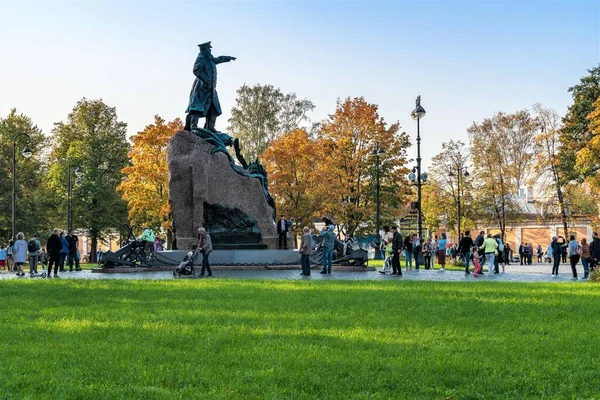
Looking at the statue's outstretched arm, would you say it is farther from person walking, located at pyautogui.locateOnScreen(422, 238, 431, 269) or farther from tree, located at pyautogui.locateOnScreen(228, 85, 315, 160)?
tree, located at pyautogui.locateOnScreen(228, 85, 315, 160)

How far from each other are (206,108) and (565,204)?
34158 millimetres

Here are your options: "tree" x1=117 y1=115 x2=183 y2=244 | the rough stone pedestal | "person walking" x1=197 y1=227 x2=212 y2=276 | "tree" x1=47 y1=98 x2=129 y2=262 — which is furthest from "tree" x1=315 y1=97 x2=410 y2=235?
"person walking" x1=197 y1=227 x2=212 y2=276

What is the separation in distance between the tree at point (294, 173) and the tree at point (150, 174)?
274 inches

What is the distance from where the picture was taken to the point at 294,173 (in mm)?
46062

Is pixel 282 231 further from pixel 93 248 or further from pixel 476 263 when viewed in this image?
pixel 93 248

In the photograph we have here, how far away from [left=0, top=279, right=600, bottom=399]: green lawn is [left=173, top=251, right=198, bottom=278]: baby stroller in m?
5.95

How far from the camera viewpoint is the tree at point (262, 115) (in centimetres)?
5819

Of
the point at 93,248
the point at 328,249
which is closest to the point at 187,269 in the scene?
the point at 328,249

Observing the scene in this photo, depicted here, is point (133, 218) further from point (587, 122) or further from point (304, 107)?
point (587, 122)

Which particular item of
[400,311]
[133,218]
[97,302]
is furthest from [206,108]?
[133,218]

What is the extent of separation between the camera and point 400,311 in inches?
402

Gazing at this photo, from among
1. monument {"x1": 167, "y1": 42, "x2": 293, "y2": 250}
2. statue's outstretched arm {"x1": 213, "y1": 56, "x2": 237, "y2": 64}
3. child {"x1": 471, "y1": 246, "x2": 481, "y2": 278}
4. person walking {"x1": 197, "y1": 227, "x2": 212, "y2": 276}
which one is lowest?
child {"x1": 471, "y1": 246, "x2": 481, "y2": 278}

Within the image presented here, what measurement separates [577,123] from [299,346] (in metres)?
44.6

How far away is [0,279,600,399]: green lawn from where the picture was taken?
5.80 meters
